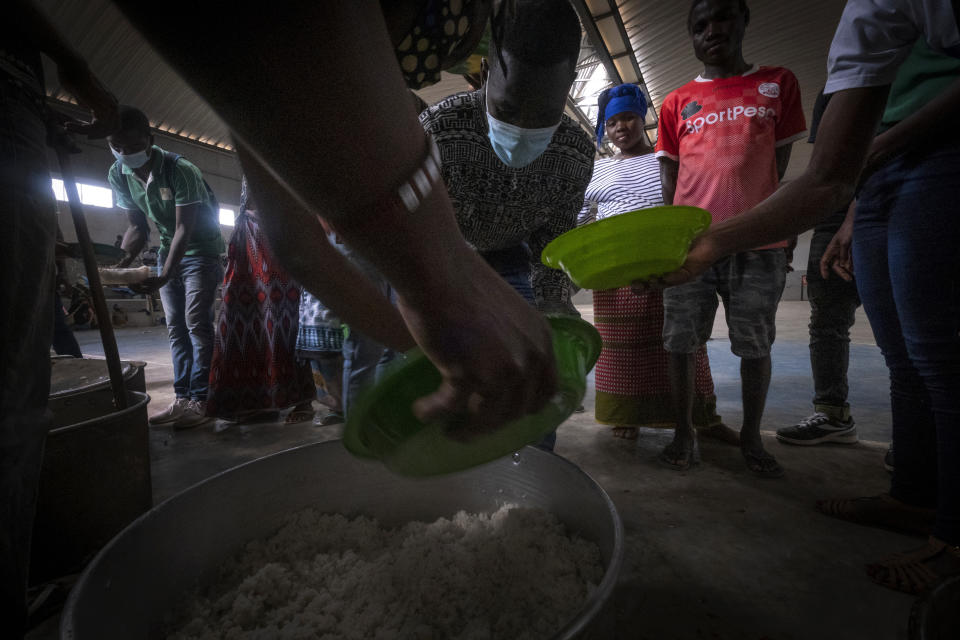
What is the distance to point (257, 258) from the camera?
1963mm

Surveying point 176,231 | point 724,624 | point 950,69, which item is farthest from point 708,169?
point 176,231

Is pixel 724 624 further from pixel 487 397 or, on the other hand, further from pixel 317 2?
pixel 317 2

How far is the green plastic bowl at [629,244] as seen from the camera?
78 cm

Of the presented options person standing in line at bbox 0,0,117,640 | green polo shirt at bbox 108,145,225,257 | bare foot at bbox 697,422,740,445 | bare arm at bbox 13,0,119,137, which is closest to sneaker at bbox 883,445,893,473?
bare foot at bbox 697,422,740,445

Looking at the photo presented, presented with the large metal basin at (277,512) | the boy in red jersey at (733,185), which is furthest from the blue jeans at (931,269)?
the large metal basin at (277,512)

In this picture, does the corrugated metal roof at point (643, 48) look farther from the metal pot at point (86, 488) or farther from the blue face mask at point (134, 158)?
the metal pot at point (86, 488)

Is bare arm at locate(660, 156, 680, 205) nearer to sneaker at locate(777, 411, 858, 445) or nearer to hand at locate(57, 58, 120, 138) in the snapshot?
sneaker at locate(777, 411, 858, 445)

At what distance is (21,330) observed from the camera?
1.62 ft

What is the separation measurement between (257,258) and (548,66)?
5.74 ft

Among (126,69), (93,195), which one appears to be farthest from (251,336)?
(93,195)

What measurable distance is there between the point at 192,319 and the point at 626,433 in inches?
87.2

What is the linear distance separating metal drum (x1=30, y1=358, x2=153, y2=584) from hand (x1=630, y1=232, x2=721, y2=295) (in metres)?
1.28

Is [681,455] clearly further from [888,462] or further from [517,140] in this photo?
[517,140]

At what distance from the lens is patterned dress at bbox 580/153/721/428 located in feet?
5.61
